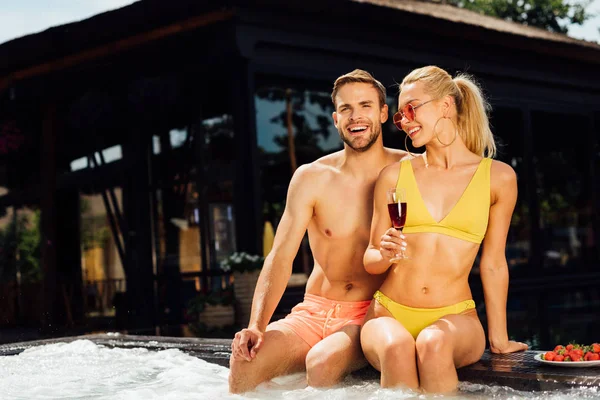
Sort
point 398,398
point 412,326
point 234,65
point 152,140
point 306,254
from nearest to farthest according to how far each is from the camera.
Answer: point 398,398
point 412,326
point 234,65
point 306,254
point 152,140

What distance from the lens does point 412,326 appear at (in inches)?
119

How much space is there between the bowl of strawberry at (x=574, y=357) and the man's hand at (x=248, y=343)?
1092mm

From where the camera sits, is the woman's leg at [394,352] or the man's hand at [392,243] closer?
the man's hand at [392,243]

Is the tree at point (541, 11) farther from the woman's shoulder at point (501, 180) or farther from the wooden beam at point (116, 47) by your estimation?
the woman's shoulder at point (501, 180)

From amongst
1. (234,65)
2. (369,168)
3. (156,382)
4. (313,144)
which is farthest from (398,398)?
(313,144)

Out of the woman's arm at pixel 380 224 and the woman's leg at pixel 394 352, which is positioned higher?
the woman's arm at pixel 380 224

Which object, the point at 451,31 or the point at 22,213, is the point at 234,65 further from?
the point at 22,213

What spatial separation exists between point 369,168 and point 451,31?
652 cm

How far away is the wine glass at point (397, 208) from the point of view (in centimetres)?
272

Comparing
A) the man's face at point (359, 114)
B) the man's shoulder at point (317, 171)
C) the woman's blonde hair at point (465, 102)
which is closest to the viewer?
the woman's blonde hair at point (465, 102)

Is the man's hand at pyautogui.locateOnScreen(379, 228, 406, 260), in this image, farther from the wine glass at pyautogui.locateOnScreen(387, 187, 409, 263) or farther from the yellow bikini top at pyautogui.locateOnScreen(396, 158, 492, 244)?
the yellow bikini top at pyautogui.locateOnScreen(396, 158, 492, 244)

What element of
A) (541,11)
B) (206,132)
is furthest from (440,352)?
(541,11)

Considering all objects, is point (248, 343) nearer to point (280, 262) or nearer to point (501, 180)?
point (280, 262)

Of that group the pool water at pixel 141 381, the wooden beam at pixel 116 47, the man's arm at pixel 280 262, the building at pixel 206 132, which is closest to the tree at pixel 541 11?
the building at pixel 206 132
